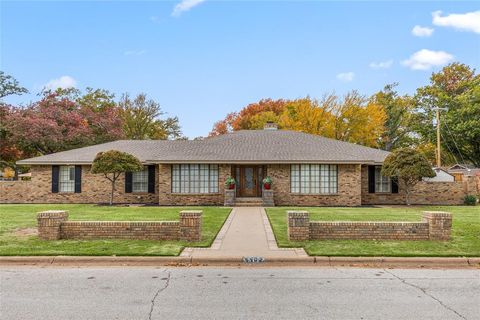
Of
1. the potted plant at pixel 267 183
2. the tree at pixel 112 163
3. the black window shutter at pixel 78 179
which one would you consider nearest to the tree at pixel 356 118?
the potted plant at pixel 267 183

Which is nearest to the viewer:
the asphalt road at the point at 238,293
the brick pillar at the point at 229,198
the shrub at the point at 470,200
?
the asphalt road at the point at 238,293

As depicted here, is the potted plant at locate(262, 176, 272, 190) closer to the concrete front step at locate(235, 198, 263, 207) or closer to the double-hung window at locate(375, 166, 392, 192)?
the concrete front step at locate(235, 198, 263, 207)

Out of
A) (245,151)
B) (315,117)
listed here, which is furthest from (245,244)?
(315,117)

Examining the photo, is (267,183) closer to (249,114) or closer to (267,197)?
(267,197)

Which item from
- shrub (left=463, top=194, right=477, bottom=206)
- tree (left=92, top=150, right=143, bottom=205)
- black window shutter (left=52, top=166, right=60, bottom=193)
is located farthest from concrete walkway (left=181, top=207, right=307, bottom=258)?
shrub (left=463, top=194, right=477, bottom=206)

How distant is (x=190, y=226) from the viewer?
32.7 ft

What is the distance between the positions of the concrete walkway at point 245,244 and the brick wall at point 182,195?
7327mm

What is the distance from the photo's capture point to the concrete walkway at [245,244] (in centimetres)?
872

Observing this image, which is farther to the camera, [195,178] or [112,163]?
[195,178]

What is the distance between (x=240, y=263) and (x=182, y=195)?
13.5m

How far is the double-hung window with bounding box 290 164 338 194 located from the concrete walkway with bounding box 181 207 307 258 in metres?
7.70

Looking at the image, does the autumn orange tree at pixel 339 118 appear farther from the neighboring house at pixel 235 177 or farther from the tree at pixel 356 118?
the neighboring house at pixel 235 177

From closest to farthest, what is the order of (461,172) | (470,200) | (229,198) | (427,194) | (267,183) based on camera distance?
(229,198) < (267,183) < (470,200) < (427,194) < (461,172)

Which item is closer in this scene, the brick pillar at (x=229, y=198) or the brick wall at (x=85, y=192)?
the brick pillar at (x=229, y=198)
